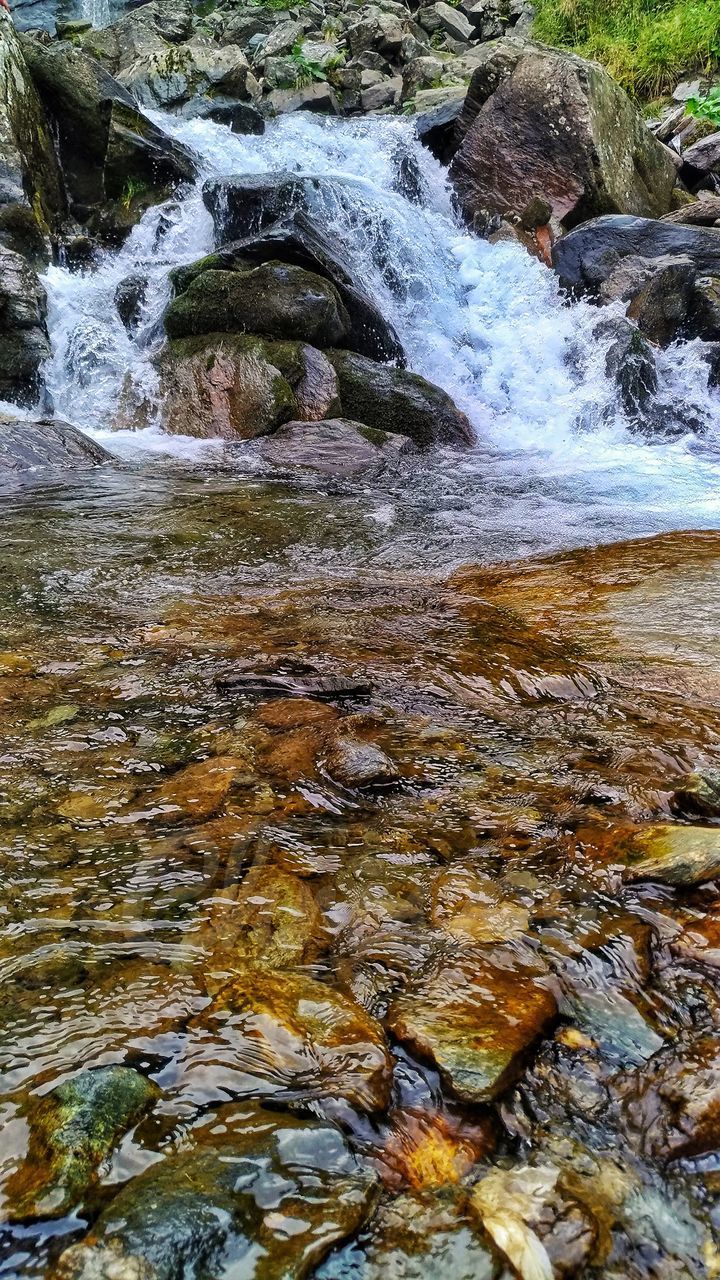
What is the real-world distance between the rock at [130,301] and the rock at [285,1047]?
10.3m

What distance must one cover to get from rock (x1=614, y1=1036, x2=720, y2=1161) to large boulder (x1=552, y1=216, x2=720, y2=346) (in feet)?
35.0

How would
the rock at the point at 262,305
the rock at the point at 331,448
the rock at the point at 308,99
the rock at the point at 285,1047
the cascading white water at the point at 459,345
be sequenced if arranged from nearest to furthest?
the rock at the point at 285,1047, the rock at the point at 331,448, the cascading white water at the point at 459,345, the rock at the point at 262,305, the rock at the point at 308,99

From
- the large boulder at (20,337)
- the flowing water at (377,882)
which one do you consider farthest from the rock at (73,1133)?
the large boulder at (20,337)

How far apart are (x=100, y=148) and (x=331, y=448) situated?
300 inches

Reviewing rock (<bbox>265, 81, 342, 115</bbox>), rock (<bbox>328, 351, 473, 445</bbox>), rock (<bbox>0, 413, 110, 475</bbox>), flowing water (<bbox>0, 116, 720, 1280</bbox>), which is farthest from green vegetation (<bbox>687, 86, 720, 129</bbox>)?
rock (<bbox>0, 413, 110, 475</bbox>)

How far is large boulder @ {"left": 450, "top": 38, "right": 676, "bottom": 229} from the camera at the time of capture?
12.3 m

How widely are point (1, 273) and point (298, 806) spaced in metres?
8.92

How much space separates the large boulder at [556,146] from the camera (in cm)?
1231

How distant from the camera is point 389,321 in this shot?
10914 mm

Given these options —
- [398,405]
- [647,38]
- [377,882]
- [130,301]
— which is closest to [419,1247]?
[377,882]

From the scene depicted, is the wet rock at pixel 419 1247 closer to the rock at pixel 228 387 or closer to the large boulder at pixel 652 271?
the rock at pixel 228 387

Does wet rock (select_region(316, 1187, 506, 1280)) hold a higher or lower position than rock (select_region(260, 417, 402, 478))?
lower

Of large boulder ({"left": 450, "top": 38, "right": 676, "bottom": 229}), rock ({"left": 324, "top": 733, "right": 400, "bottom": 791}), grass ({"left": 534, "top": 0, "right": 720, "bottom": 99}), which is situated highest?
grass ({"left": 534, "top": 0, "right": 720, "bottom": 99})

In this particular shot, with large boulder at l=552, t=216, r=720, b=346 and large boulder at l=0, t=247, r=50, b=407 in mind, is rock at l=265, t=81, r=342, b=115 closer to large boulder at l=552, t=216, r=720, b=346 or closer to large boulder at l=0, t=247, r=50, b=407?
large boulder at l=552, t=216, r=720, b=346
